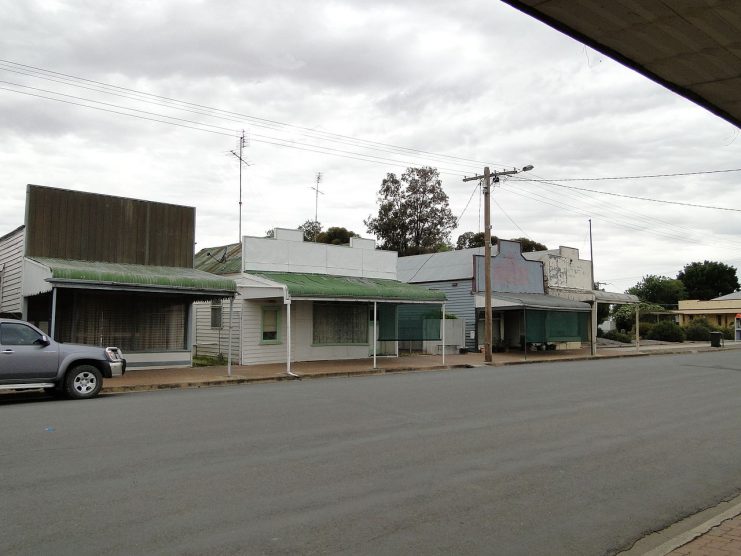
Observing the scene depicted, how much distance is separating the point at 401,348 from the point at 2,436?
23365mm

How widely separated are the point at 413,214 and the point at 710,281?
5392 cm

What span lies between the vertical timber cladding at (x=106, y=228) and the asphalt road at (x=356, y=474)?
24.8ft

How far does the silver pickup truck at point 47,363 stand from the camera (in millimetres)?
12758

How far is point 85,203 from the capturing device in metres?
20.0

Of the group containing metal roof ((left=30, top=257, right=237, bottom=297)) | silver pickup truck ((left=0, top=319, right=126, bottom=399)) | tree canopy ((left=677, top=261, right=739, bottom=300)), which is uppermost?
tree canopy ((left=677, top=261, right=739, bottom=300))

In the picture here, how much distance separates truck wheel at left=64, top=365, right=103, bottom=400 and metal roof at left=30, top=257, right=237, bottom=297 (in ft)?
10.9

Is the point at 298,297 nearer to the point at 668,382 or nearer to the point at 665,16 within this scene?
the point at 668,382

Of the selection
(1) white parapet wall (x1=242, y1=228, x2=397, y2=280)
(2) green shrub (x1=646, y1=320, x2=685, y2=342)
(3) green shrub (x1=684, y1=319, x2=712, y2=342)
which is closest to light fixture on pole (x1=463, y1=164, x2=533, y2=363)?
(1) white parapet wall (x1=242, y1=228, x2=397, y2=280)

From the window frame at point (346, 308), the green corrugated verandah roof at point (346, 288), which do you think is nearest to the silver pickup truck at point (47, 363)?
the green corrugated verandah roof at point (346, 288)

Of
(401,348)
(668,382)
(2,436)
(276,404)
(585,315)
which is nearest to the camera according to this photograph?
(2,436)

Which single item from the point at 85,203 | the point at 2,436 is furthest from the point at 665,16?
the point at 85,203

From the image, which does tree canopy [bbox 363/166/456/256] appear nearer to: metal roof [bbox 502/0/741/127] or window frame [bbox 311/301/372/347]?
window frame [bbox 311/301/372/347]

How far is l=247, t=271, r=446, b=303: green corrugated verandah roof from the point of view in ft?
68.7

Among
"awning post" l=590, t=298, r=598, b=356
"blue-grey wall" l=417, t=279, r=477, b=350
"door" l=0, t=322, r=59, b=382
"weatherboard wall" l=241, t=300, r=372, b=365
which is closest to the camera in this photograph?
"door" l=0, t=322, r=59, b=382
